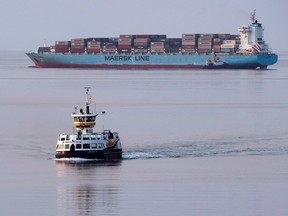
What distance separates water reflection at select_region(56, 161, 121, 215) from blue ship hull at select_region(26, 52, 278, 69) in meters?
114

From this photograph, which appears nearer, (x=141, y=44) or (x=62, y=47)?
(x=141, y=44)

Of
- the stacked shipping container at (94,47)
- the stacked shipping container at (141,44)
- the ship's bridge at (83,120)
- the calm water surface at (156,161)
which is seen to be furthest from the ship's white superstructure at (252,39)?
the ship's bridge at (83,120)

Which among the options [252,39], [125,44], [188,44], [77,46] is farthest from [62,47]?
[252,39]

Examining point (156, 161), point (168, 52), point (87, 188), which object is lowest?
point (168, 52)

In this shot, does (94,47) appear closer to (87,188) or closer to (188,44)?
(188,44)

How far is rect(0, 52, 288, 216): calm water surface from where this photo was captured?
1590 inches

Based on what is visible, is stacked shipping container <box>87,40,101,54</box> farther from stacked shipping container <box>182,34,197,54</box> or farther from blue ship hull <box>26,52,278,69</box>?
stacked shipping container <box>182,34,197,54</box>

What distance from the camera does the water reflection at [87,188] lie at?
39.6 m

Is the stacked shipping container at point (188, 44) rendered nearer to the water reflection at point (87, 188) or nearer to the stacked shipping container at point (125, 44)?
the stacked shipping container at point (125, 44)

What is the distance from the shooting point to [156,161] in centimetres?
5253

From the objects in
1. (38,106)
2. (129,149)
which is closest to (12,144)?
(129,149)

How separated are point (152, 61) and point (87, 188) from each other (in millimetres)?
126255

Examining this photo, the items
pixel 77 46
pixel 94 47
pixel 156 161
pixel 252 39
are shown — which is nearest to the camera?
pixel 156 161

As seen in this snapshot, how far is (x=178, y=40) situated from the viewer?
564 feet
